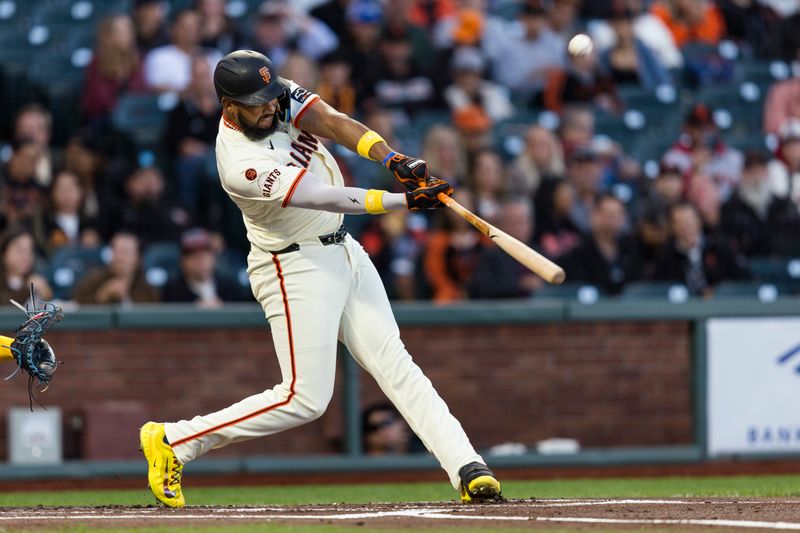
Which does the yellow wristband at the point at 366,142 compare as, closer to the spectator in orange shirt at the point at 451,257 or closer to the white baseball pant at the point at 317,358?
the white baseball pant at the point at 317,358

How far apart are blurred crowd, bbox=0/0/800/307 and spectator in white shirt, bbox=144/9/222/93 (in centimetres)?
1

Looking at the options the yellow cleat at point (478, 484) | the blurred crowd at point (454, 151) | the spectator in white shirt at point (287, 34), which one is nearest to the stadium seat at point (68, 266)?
the blurred crowd at point (454, 151)

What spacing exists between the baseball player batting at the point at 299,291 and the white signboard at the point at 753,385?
13.6ft

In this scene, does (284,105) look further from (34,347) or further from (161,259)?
(161,259)

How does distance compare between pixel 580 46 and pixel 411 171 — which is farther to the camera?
pixel 580 46

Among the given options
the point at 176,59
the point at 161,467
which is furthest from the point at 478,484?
the point at 176,59

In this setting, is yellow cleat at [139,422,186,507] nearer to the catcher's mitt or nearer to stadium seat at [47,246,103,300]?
the catcher's mitt

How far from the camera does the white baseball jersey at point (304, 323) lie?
5402mm

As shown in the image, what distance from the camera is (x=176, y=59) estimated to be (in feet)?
33.2

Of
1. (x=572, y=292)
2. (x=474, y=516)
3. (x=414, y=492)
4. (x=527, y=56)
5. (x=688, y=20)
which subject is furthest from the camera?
(x=688, y=20)

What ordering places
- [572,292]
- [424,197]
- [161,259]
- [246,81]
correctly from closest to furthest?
[424,197]
[246,81]
[161,259]
[572,292]

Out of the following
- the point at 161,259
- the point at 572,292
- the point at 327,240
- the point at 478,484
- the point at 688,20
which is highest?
the point at 688,20

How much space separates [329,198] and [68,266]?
14.5ft

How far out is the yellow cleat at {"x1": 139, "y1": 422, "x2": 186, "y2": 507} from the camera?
214 inches
